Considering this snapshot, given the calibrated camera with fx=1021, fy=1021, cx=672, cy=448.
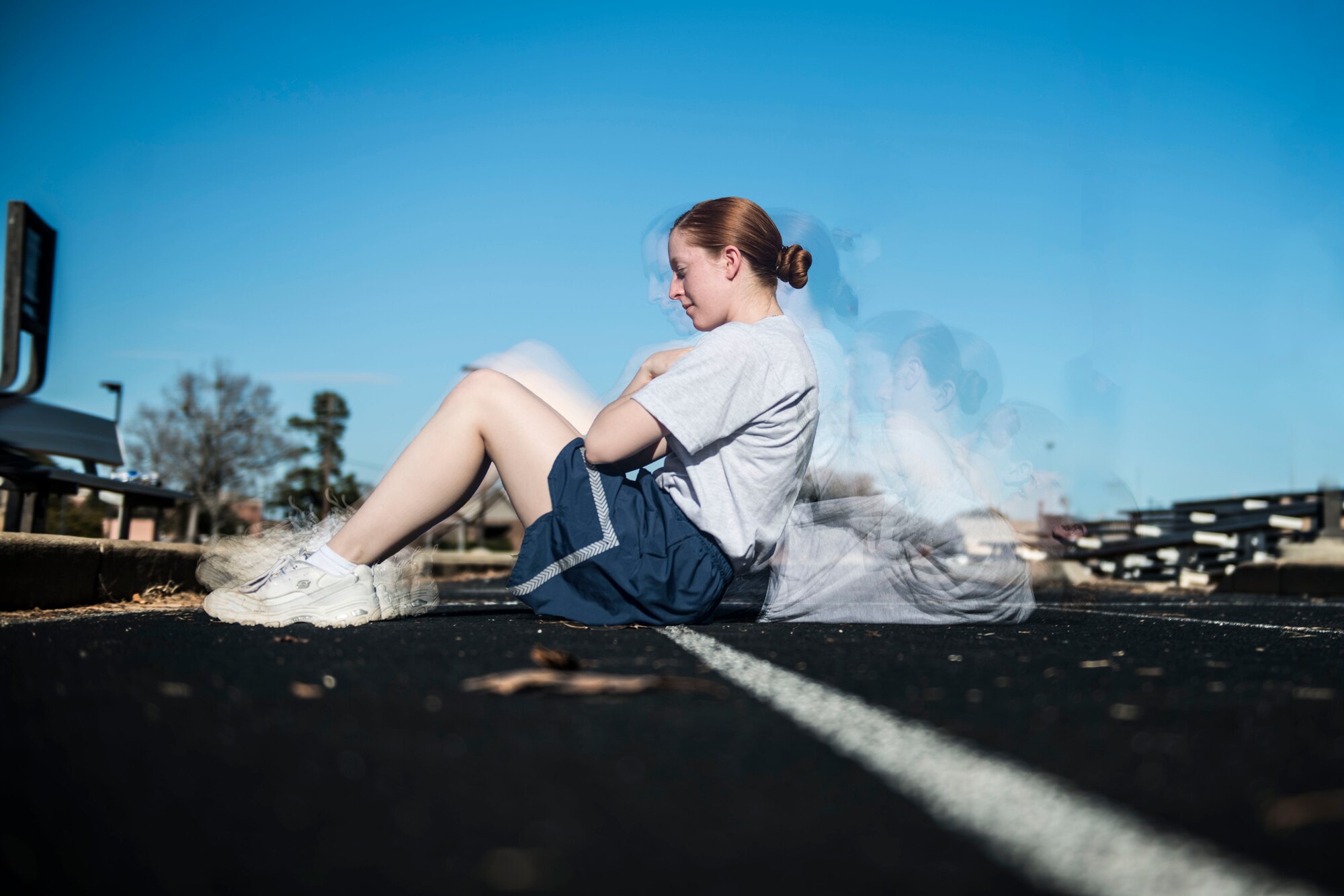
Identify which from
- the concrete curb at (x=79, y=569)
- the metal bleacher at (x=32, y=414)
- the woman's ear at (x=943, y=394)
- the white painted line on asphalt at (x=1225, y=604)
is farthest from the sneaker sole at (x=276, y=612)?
the white painted line on asphalt at (x=1225, y=604)

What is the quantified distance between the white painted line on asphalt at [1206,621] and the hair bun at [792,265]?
5.25 ft

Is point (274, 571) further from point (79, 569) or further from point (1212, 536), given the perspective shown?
point (1212, 536)

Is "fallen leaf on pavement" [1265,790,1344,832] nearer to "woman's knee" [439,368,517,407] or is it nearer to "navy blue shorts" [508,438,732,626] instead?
"navy blue shorts" [508,438,732,626]

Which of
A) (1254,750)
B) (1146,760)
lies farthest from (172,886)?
(1254,750)

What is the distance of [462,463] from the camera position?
11.3 ft

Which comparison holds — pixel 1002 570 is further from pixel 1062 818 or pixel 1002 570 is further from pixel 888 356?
pixel 1062 818

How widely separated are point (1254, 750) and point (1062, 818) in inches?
20.4

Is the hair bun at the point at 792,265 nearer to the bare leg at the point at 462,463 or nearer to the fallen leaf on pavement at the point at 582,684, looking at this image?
the bare leg at the point at 462,463

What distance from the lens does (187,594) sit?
539 cm

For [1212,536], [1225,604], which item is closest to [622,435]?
[1225,604]

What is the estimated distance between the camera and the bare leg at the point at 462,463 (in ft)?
10.8

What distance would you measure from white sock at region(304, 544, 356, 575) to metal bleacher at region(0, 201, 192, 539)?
380 centimetres

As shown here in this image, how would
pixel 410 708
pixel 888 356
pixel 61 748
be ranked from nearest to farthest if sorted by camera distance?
pixel 61 748
pixel 410 708
pixel 888 356

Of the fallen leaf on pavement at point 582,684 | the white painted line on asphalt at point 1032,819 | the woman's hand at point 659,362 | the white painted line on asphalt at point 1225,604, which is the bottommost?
the white painted line on asphalt at point 1032,819
